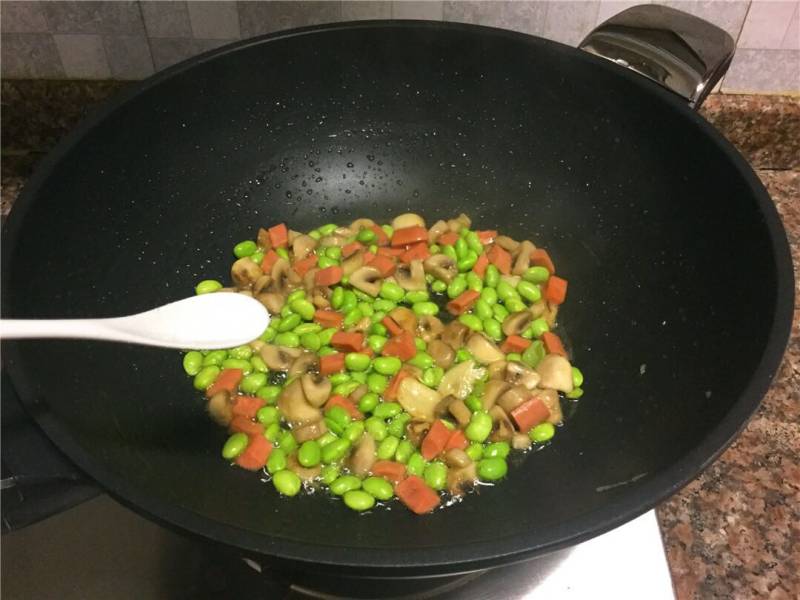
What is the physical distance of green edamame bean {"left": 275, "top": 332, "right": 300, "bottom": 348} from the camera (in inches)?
43.7

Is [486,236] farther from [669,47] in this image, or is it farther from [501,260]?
[669,47]

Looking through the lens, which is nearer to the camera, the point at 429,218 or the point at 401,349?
the point at 401,349

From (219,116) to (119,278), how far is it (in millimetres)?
285

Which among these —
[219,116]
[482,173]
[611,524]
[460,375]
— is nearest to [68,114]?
[219,116]

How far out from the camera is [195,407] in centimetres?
105

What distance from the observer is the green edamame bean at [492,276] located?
116 centimetres

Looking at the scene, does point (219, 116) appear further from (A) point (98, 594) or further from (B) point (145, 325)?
(A) point (98, 594)

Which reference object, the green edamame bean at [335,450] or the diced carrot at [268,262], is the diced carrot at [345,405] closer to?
the green edamame bean at [335,450]

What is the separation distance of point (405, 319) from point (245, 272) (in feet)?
0.87

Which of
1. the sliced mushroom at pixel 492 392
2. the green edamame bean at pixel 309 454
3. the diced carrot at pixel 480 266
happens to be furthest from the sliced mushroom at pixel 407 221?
the green edamame bean at pixel 309 454

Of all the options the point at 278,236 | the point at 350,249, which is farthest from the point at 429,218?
the point at 278,236

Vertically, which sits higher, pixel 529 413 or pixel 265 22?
pixel 265 22

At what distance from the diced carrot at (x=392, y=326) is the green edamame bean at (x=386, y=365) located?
0.20ft

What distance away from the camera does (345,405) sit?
3.38 ft
